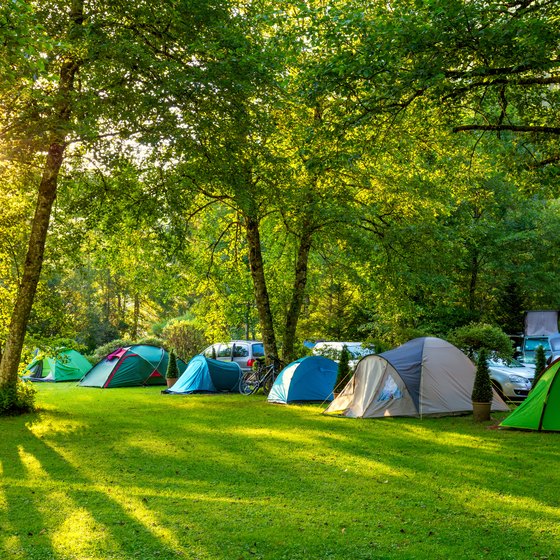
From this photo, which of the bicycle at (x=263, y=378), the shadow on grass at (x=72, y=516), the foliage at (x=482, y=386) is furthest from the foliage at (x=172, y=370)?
the shadow on grass at (x=72, y=516)

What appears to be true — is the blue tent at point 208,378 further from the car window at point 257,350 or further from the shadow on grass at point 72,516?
the shadow on grass at point 72,516

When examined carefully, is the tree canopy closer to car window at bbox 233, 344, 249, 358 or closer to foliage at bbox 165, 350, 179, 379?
foliage at bbox 165, 350, 179, 379

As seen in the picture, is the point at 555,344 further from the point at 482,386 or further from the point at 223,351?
the point at 223,351

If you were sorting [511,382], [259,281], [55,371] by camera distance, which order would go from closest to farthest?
[511,382]
[259,281]
[55,371]

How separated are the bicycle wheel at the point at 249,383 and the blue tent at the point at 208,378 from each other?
0.72 ft

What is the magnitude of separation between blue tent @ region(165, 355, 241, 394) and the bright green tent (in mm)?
9934

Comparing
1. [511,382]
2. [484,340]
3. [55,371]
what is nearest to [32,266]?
[511,382]

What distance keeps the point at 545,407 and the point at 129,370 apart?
15068mm

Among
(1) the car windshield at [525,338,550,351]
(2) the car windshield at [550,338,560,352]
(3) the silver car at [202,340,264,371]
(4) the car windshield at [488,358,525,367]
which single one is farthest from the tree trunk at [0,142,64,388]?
(1) the car windshield at [525,338,550,351]

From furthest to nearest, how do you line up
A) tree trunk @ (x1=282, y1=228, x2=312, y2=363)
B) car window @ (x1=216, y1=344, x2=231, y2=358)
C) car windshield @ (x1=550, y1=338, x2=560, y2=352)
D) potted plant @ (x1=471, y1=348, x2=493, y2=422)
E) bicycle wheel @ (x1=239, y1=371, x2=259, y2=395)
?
car window @ (x1=216, y1=344, x2=231, y2=358), car windshield @ (x1=550, y1=338, x2=560, y2=352), bicycle wheel @ (x1=239, y1=371, x2=259, y2=395), tree trunk @ (x1=282, y1=228, x2=312, y2=363), potted plant @ (x1=471, y1=348, x2=493, y2=422)

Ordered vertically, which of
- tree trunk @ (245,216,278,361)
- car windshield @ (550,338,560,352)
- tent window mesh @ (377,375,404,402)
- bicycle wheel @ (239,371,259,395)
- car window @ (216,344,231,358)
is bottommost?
bicycle wheel @ (239,371,259,395)

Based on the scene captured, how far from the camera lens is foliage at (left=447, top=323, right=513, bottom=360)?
57.8 ft

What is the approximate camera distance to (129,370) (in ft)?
71.0

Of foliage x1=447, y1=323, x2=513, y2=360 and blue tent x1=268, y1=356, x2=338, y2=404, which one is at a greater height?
foliage x1=447, y1=323, x2=513, y2=360
